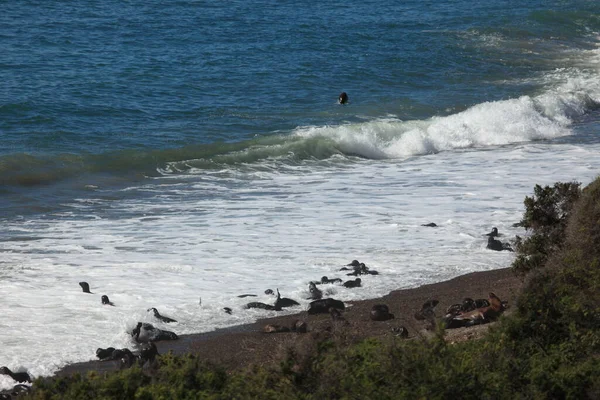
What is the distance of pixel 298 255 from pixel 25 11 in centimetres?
2263

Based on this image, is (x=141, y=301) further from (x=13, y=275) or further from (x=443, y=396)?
(x=443, y=396)

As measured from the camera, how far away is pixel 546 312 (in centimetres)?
748

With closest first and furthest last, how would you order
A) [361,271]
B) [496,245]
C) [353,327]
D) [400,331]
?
1. [353,327]
2. [400,331]
3. [361,271]
4. [496,245]

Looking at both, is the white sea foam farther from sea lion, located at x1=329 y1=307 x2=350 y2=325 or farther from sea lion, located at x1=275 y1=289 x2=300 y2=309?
sea lion, located at x1=329 y1=307 x2=350 y2=325

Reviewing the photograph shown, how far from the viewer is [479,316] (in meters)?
9.56

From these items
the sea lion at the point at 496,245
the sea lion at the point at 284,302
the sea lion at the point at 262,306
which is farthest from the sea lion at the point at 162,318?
the sea lion at the point at 496,245

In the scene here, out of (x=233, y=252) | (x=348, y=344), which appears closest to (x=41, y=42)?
(x=233, y=252)

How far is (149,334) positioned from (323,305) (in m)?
1.92

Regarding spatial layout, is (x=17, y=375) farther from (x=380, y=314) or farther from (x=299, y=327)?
(x=380, y=314)

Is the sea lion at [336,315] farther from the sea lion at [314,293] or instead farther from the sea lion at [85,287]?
the sea lion at [85,287]

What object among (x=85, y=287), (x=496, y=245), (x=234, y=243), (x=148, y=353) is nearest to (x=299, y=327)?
(x=148, y=353)

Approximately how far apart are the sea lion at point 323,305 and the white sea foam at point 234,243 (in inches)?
11.1

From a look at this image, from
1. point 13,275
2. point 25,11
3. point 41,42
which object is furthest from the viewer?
point 25,11

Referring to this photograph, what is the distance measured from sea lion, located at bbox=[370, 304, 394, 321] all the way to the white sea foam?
836mm
